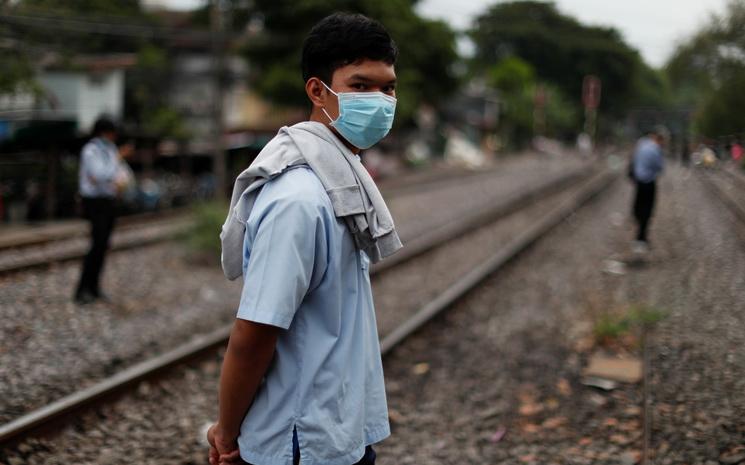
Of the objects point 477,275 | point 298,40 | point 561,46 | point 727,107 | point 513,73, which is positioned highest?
point 298,40

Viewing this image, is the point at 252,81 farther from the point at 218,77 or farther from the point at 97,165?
the point at 97,165

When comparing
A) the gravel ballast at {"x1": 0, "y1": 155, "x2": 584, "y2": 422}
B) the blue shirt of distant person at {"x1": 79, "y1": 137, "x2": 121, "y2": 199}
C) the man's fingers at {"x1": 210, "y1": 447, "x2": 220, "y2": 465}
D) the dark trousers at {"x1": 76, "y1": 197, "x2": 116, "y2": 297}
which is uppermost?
the blue shirt of distant person at {"x1": 79, "y1": 137, "x2": 121, "y2": 199}

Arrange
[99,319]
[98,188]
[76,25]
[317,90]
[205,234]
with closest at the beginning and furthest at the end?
[317,90] < [99,319] < [98,188] < [205,234] < [76,25]

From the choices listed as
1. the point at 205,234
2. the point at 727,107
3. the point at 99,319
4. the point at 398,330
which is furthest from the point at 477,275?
the point at 99,319

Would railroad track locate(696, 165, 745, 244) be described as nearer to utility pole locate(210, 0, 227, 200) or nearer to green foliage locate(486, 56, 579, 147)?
green foliage locate(486, 56, 579, 147)

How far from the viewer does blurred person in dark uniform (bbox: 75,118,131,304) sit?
7602 millimetres

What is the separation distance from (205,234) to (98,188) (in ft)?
13.0

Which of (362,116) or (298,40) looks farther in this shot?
(298,40)

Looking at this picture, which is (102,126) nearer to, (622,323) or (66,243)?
(66,243)

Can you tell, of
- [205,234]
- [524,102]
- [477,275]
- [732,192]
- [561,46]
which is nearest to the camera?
→ [477,275]

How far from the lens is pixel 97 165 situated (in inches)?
298

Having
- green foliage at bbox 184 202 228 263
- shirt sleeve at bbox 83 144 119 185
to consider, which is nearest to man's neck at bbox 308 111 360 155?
shirt sleeve at bbox 83 144 119 185

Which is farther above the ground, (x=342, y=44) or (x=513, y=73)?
(x=513, y=73)

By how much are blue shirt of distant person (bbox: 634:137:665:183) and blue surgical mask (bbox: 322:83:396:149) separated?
9876 millimetres
